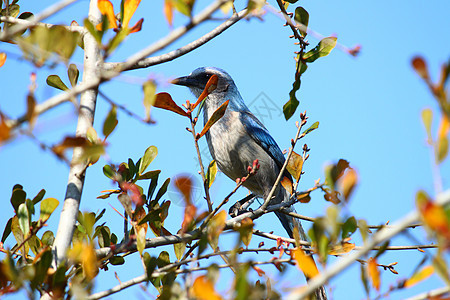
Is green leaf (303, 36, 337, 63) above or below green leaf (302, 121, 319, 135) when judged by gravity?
above

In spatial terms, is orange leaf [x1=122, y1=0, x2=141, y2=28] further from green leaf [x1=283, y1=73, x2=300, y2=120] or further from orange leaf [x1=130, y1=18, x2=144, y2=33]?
green leaf [x1=283, y1=73, x2=300, y2=120]

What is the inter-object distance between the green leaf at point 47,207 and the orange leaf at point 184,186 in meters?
0.75

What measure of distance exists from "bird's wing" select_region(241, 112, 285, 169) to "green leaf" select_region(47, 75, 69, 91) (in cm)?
288

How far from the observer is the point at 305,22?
3.21m

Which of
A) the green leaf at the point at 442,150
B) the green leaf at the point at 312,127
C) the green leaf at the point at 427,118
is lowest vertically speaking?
the green leaf at the point at 442,150

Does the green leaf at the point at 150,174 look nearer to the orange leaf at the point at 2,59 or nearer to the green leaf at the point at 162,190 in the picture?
the green leaf at the point at 162,190

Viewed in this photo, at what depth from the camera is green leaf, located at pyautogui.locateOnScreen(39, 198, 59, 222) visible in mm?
2426

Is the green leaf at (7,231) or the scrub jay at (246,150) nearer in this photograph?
the green leaf at (7,231)

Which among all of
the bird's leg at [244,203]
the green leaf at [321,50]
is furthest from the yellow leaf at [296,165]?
the bird's leg at [244,203]

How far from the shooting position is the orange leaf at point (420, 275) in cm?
155

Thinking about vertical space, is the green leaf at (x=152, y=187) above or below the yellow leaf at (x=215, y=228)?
above

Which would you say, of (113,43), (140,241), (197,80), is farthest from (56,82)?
(197,80)

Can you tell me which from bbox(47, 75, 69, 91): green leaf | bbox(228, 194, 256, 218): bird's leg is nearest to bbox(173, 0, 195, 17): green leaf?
bbox(47, 75, 69, 91): green leaf

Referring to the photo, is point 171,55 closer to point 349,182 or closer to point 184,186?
point 184,186
